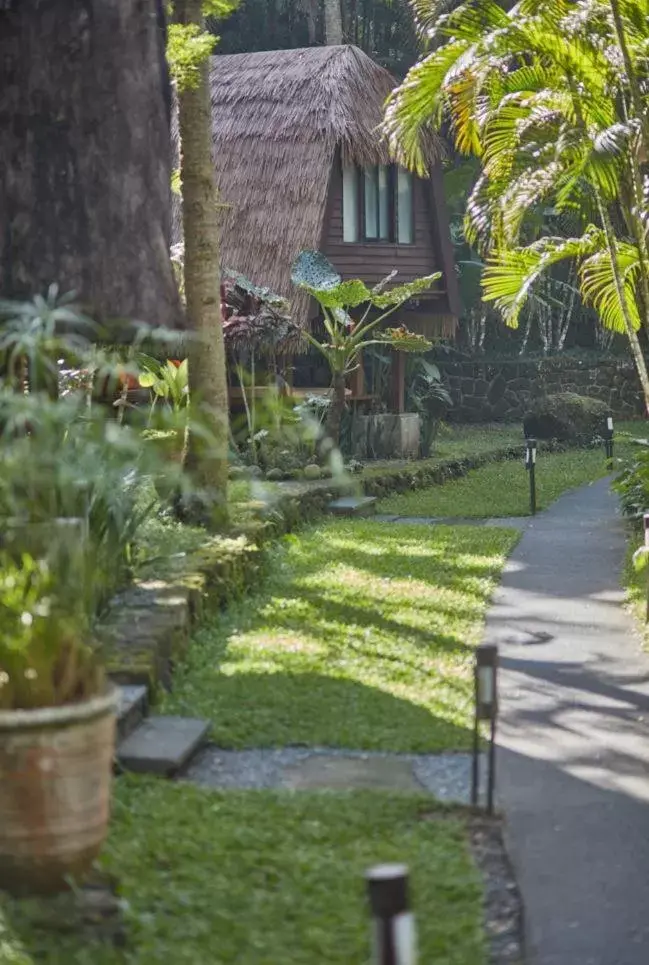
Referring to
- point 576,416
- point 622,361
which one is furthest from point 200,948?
point 622,361

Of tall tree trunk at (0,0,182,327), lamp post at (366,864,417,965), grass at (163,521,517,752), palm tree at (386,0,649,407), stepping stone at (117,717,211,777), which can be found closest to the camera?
lamp post at (366,864,417,965)

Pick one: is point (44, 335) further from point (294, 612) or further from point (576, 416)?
point (576, 416)

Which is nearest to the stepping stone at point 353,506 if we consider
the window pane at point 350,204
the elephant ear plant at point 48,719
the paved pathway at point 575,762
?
the paved pathway at point 575,762

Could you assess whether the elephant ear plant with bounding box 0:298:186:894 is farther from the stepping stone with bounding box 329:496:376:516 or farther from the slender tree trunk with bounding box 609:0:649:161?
the stepping stone with bounding box 329:496:376:516

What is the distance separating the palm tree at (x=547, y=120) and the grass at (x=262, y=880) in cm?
687

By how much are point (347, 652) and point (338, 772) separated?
2395 millimetres

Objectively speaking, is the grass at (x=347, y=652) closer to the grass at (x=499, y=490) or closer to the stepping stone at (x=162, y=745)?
the stepping stone at (x=162, y=745)

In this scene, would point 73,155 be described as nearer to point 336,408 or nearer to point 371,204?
point 336,408

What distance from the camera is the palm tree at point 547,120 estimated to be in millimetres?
11906

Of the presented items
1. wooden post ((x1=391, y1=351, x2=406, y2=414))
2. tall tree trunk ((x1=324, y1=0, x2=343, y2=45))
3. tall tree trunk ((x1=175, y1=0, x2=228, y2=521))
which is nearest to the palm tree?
tall tree trunk ((x1=175, y1=0, x2=228, y2=521))

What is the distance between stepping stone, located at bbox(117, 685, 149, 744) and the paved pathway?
172cm

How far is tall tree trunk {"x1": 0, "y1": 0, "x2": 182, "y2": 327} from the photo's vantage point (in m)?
5.98

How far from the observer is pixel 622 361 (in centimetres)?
3081

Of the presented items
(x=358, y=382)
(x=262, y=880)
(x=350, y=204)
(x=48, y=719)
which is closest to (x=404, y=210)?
(x=350, y=204)
